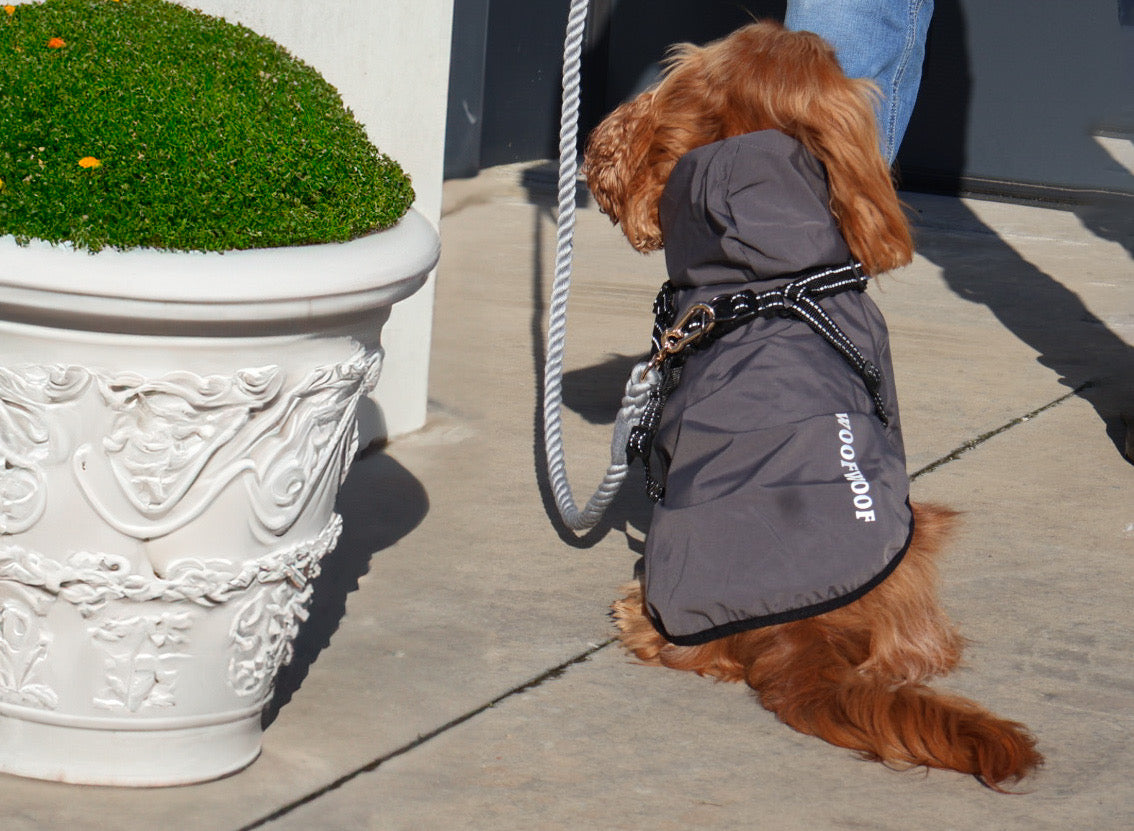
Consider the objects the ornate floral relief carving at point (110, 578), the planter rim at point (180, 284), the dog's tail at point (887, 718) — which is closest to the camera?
the planter rim at point (180, 284)

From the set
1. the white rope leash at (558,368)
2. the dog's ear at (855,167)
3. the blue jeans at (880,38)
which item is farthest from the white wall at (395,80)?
the dog's ear at (855,167)

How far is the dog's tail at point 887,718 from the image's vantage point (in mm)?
2662

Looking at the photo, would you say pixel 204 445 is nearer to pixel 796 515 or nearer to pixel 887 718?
pixel 796 515

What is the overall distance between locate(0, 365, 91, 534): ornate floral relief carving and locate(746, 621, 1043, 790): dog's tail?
1.47 metres

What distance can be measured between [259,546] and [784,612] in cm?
106

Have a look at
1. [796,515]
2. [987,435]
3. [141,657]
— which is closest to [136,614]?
[141,657]

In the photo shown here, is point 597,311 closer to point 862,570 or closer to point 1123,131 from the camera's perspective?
point 862,570

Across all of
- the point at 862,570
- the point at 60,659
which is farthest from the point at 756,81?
the point at 60,659

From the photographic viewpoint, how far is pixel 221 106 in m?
2.39

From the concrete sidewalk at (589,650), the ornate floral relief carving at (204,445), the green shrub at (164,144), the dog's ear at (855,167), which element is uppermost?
the green shrub at (164,144)

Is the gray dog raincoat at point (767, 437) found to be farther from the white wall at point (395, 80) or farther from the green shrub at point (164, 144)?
the white wall at point (395, 80)

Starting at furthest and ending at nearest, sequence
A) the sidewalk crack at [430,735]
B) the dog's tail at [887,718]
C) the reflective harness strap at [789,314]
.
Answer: the reflective harness strap at [789,314]
the dog's tail at [887,718]
the sidewalk crack at [430,735]

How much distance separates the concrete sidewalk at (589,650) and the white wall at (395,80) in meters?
0.25

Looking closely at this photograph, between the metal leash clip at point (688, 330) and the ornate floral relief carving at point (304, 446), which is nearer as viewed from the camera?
the ornate floral relief carving at point (304, 446)
